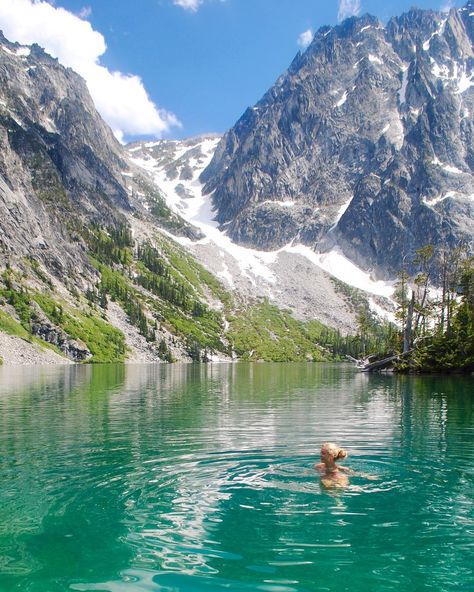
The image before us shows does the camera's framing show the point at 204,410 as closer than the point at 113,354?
Yes

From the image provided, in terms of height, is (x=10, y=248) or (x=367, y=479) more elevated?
(x=10, y=248)

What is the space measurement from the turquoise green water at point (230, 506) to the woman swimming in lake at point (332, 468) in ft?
1.62

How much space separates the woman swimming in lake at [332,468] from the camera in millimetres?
21094

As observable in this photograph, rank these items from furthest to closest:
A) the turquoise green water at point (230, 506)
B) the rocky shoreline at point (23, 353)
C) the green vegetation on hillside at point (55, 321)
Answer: the green vegetation on hillside at point (55, 321), the rocky shoreline at point (23, 353), the turquoise green water at point (230, 506)

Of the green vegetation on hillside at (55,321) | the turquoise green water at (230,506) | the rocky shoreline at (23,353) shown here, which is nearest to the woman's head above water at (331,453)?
the turquoise green water at (230,506)

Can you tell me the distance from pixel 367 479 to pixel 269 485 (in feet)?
14.5

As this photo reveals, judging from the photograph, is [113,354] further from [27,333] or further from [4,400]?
[4,400]

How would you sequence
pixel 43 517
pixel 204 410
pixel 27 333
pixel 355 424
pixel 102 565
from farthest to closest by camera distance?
pixel 27 333 < pixel 204 410 < pixel 355 424 < pixel 43 517 < pixel 102 565

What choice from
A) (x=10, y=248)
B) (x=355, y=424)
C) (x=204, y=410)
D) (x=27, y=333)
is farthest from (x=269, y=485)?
(x=10, y=248)

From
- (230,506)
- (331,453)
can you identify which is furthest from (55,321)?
(230,506)

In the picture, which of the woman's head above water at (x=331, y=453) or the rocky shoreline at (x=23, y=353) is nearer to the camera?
the woman's head above water at (x=331, y=453)

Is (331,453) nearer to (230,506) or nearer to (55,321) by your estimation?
(230,506)

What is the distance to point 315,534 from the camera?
622 inches

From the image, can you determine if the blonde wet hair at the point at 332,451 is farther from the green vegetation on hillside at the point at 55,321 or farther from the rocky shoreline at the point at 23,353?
the green vegetation on hillside at the point at 55,321
